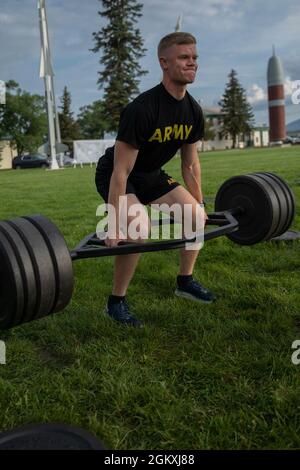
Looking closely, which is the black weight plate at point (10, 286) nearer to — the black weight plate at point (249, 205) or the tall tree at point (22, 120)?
the black weight plate at point (249, 205)

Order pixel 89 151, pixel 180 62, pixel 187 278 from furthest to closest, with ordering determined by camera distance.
→ pixel 89 151 < pixel 187 278 < pixel 180 62

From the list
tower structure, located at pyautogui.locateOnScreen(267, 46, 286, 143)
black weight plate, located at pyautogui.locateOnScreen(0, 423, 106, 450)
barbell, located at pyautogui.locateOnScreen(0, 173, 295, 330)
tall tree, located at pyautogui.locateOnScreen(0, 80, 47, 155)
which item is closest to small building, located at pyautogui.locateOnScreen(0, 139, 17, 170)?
tall tree, located at pyautogui.locateOnScreen(0, 80, 47, 155)

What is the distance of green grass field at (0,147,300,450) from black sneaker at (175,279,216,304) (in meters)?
0.07

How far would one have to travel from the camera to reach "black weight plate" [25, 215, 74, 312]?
7.78 ft

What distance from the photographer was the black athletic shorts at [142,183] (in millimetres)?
3311

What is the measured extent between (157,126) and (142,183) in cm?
48

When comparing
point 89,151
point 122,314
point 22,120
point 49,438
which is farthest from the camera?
point 22,120

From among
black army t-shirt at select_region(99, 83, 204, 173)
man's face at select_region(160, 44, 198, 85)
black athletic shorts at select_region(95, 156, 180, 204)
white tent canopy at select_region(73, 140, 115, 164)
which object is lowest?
black athletic shorts at select_region(95, 156, 180, 204)

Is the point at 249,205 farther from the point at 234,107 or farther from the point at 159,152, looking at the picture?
the point at 234,107

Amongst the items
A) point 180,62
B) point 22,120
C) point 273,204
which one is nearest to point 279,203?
point 273,204

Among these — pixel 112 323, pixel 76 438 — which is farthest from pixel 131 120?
pixel 76 438

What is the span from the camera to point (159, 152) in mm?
3223

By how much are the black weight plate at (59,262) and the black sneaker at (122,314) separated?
0.65 metres

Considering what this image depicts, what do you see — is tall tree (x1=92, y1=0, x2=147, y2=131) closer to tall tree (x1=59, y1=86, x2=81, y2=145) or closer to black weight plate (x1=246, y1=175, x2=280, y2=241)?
tall tree (x1=59, y1=86, x2=81, y2=145)
